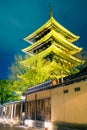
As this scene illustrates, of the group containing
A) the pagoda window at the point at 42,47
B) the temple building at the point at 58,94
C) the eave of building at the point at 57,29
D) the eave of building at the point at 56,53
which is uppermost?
the eave of building at the point at 57,29

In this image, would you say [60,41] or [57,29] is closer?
[60,41]

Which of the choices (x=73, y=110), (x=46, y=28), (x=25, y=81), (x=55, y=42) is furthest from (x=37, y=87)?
(x=46, y=28)

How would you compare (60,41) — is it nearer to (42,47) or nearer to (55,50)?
(55,50)

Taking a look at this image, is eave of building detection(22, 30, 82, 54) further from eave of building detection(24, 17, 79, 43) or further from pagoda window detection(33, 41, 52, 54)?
eave of building detection(24, 17, 79, 43)

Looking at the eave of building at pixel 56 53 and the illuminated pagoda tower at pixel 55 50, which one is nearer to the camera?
the eave of building at pixel 56 53

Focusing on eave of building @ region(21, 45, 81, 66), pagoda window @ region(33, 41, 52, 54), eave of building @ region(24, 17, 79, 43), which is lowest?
eave of building @ region(21, 45, 81, 66)

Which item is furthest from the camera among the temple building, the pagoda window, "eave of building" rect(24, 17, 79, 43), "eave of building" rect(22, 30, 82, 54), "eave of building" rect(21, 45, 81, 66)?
"eave of building" rect(24, 17, 79, 43)

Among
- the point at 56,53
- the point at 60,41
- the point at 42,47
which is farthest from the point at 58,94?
the point at 42,47

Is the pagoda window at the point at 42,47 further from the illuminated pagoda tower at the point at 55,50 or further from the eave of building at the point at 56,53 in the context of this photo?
the eave of building at the point at 56,53

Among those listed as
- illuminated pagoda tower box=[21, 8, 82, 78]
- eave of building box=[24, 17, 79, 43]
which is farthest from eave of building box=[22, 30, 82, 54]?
eave of building box=[24, 17, 79, 43]

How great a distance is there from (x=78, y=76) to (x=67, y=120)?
310cm

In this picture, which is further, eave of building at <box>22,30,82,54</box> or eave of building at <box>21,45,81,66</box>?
eave of building at <box>22,30,82,54</box>

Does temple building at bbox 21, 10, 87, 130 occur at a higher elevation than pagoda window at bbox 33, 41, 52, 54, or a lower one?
lower

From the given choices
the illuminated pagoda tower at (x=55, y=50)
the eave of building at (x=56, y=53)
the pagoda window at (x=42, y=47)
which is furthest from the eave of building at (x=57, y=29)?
the eave of building at (x=56, y=53)
